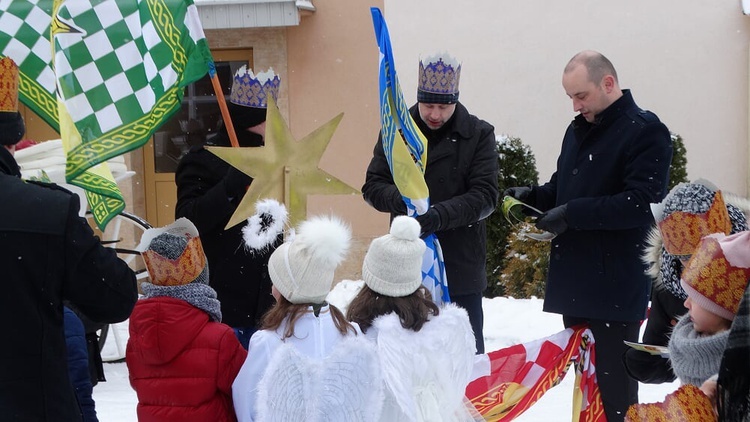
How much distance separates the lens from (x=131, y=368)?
3.12 metres

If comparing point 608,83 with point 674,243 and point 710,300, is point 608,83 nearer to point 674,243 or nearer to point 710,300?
point 674,243

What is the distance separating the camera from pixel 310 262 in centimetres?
287

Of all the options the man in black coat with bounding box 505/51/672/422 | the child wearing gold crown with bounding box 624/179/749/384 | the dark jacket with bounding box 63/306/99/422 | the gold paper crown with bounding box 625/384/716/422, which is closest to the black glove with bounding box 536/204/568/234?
the man in black coat with bounding box 505/51/672/422

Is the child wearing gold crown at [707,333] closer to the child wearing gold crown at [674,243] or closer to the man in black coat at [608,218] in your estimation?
the child wearing gold crown at [674,243]

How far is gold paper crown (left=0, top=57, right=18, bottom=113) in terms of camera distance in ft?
8.14

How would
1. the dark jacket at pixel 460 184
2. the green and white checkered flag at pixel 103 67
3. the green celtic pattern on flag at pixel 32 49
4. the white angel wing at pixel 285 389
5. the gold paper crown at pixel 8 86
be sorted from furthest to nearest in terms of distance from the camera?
the dark jacket at pixel 460 184, the green celtic pattern on flag at pixel 32 49, the green and white checkered flag at pixel 103 67, the white angel wing at pixel 285 389, the gold paper crown at pixel 8 86

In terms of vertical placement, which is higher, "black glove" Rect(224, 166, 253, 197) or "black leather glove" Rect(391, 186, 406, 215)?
"black glove" Rect(224, 166, 253, 197)

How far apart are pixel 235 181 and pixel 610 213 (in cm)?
158

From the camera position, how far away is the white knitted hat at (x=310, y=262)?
287 centimetres

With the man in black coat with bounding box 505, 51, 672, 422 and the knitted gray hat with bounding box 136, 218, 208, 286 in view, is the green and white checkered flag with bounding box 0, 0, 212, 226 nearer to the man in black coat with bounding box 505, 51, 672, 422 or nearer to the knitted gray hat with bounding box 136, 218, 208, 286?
the knitted gray hat with bounding box 136, 218, 208, 286

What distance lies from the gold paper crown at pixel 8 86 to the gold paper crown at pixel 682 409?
1.82 metres

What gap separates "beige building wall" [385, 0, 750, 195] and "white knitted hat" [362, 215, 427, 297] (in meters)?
6.20

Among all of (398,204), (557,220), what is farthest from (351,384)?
(398,204)

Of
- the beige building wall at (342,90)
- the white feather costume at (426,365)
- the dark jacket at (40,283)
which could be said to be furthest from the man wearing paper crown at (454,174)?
the beige building wall at (342,90)
